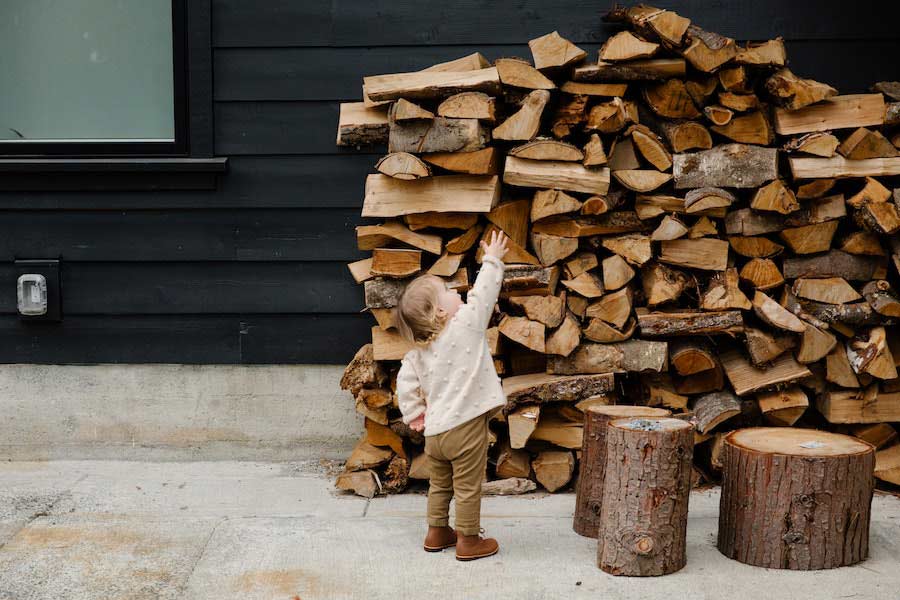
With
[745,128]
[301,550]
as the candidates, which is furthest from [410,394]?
[745,128]

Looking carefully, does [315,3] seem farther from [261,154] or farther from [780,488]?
[780,488]

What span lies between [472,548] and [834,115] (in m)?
2.42

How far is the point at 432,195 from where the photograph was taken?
419 centimetres

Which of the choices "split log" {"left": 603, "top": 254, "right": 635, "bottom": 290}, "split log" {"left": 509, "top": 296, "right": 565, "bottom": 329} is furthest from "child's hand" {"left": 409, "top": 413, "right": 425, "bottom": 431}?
"split log" {"left": 603, "top": 254, "right": 635, "bottom": 290}

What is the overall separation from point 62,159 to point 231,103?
2.96 feet

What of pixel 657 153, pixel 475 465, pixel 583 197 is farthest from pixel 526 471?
pixel 657 153

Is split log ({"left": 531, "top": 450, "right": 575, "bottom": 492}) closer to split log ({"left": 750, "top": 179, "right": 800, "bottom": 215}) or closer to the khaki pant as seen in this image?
the khaki pant

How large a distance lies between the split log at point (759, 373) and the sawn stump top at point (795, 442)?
431 mm

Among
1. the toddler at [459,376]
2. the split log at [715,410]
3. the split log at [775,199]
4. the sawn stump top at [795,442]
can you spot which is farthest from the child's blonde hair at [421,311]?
the split log at [775,199]

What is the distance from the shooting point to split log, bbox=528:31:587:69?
4152mm

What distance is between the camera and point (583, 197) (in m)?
4.18

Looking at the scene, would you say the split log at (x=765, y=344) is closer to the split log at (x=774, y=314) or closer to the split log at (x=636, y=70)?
the split log at (x=774, y=314)

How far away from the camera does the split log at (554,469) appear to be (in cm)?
430

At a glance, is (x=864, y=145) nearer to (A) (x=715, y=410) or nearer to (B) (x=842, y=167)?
(B) (x=842, y=167)
